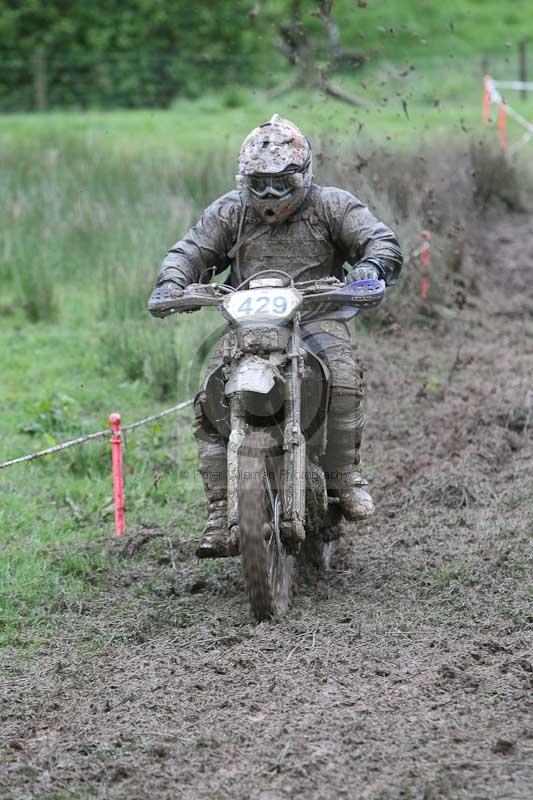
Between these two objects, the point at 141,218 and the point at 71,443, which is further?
the point at 141,218

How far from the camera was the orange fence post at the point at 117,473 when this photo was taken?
730 cm

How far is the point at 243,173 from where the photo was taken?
6133mm

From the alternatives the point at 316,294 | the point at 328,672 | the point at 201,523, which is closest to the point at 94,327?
the point at 201,523

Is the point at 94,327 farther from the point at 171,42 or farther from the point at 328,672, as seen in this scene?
the point at 171,42

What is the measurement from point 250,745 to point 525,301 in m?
9.18

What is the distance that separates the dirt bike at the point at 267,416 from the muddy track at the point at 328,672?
358 mm

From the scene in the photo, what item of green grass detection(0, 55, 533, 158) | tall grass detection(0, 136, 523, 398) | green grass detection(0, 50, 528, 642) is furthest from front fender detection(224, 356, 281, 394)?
green grass detection(0, 55, 533, 158)

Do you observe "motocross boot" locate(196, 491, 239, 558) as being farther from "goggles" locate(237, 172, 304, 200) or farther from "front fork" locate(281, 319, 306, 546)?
"goggles" locate(237, 172, 304, 200)

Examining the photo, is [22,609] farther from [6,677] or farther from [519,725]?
[519,725]

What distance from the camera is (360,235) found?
6352 millimetres

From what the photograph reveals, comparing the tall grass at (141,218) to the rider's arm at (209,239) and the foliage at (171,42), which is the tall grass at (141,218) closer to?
the rider's arm at (209,239)

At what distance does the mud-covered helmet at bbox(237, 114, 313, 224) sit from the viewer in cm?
607

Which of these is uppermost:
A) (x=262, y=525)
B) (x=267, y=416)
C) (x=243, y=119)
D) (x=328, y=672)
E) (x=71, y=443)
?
(x=243, y=119)

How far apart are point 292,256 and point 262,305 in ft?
2.88
